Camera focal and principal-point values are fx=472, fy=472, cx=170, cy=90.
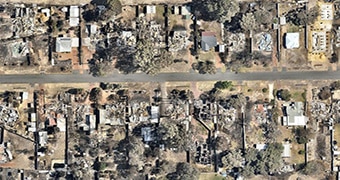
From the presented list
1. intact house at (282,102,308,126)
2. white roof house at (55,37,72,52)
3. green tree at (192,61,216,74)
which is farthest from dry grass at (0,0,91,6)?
intact house at (282,102,308,126)

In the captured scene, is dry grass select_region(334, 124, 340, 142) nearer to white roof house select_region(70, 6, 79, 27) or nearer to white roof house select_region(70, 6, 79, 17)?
white roof house select_region(70, 6, 79, 27)

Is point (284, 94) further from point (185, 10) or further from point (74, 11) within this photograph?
point (74, 11)

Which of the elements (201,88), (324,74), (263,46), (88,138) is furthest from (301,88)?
(88,138)

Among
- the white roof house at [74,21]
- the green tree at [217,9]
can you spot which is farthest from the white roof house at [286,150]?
the white roof house at [74,21]

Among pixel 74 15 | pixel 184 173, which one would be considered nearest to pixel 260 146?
pixel 184 173

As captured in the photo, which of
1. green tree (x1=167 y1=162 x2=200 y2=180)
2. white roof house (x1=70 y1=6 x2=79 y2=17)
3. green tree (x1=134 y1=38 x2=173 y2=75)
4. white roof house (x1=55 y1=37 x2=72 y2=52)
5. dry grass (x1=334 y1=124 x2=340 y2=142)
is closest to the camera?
green tree (x1=134 y1=38 x2=173 y2=75)
